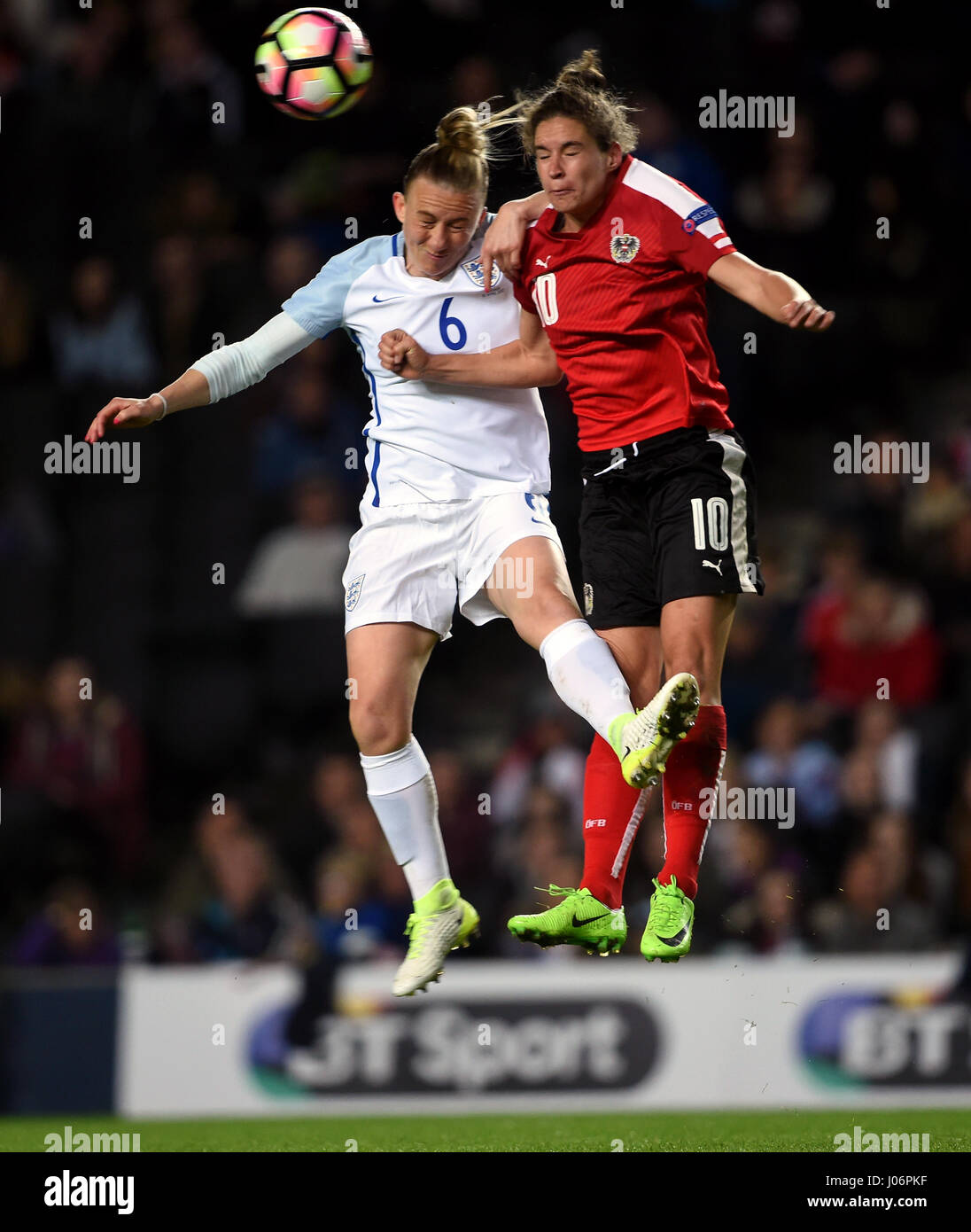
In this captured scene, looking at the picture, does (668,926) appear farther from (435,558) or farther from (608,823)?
(435,558)

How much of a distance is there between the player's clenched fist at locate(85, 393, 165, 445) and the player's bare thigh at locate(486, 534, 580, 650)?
1.26 metres

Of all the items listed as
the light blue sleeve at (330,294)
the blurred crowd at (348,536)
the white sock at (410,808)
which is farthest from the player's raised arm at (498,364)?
the blurred crowd at (348,536)

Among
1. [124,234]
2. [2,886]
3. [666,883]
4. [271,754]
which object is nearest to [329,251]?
[124,234]

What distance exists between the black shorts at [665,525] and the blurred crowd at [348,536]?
→ 339 cm

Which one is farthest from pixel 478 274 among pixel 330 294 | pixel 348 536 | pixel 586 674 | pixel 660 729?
pixel 348 536

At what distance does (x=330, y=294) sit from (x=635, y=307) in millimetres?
1140

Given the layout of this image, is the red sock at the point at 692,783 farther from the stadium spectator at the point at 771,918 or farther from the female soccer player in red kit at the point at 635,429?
the stadium spectator at the point at 771,918

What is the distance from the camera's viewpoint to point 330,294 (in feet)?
21.1

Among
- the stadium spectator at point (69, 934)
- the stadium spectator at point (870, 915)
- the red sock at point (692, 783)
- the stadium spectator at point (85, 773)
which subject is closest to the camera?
the red sock at point (692, 783)

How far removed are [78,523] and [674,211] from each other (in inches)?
276

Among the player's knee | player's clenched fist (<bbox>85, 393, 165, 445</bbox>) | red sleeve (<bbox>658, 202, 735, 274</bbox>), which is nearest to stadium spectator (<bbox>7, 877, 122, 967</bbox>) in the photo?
the player's knee

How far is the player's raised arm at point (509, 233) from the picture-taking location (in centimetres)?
615

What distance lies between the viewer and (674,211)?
589 centimetres

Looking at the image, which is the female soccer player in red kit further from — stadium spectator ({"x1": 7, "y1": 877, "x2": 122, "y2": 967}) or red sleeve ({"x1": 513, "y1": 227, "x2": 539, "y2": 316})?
stadium spectator ({"x1": 7, "y1": 877, "x2": 122, "y2": 967})
